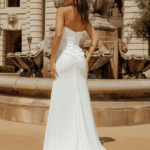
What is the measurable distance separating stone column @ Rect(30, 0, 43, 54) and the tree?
966 cm

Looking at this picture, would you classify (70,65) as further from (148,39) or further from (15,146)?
(148,39)

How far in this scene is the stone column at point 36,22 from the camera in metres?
24.7

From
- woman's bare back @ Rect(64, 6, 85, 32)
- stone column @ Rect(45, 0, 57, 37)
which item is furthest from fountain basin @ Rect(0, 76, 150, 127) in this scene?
stone column @ Rect(45, 0, 57, 37)

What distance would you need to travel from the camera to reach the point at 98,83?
4754 millimetres

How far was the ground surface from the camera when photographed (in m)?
3.69

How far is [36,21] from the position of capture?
24.9 meters

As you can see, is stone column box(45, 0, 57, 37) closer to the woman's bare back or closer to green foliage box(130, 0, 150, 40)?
green foliage box(130, 0, 150, 40)

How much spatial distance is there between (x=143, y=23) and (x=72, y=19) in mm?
18726

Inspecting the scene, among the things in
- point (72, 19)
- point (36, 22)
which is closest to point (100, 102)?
point (72, 19)

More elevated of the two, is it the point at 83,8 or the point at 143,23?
the point at 143,23

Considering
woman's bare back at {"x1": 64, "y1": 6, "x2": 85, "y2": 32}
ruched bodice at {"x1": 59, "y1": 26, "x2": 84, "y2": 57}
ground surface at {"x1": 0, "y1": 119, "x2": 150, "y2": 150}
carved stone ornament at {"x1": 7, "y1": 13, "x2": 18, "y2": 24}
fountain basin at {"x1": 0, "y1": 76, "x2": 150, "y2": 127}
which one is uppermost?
carved stone ornament at {"x1": 7, "y1": 13, "x2": 18, "y2": 24}

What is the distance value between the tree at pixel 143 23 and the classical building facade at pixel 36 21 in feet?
3.24

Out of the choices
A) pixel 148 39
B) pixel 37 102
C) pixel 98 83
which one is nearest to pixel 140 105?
pixel 98 83

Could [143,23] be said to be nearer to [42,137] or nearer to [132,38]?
[132,38]
